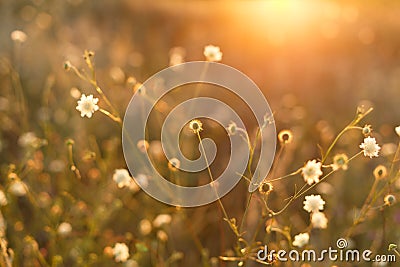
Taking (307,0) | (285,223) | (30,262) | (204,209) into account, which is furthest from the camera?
(307,0)

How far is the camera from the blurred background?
2686 millimetres

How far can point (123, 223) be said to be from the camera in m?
2.82

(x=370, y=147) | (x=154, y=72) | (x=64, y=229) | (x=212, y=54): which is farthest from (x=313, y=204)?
(x=154, y=72)

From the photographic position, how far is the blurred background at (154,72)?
269 cm

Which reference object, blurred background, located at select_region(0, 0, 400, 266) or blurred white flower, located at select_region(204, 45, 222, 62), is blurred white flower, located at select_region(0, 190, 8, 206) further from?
blurred white flower, located at select_region(204, 45, 222, 62)

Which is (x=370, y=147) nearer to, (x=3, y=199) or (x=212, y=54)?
(x=212, y=54)

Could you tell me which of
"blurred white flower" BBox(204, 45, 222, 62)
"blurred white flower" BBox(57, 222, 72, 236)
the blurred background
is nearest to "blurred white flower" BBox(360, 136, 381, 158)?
"blurred white flower" BBox(204, 45, 222, 62)

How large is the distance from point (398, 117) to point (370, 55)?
87cm

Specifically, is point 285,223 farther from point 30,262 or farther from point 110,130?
point 110,130

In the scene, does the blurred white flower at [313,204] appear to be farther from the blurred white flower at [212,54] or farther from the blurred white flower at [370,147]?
the blurred white flower at [212,54]

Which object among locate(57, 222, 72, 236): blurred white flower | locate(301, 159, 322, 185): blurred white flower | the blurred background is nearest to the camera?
locate(301, 159, 322, 185): blurred white flower

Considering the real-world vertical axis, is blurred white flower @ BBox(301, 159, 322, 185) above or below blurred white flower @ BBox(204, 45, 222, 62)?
below

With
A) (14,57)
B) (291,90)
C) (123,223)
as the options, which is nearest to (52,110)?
(14,57)

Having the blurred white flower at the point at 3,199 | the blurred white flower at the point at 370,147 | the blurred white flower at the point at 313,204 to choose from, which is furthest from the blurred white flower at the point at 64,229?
the blurred white flower at the point at 370,147
